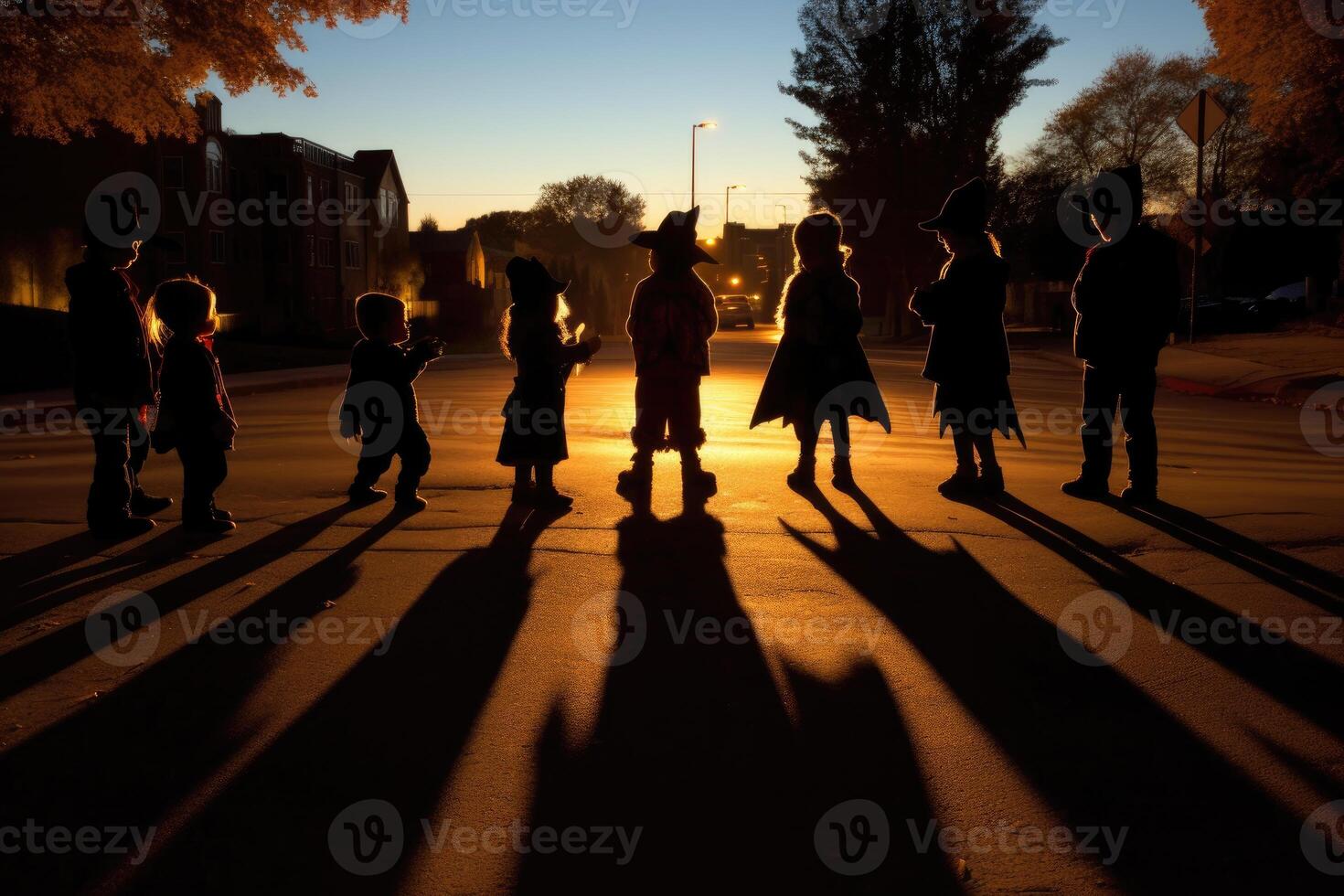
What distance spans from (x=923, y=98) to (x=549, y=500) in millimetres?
33039

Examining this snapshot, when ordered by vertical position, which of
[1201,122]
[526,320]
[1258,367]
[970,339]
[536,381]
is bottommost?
[1258,367]

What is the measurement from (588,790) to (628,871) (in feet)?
1.43

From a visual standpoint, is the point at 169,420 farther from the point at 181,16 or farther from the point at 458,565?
the point at 181,16

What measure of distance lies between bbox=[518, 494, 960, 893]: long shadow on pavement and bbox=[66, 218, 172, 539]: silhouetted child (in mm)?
3354

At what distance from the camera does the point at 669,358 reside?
7773 mm

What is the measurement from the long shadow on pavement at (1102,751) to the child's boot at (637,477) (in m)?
2.69

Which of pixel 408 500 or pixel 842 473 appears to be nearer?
pixel 408 500

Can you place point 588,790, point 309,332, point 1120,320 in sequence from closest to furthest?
1. point 588,790
2. point 1120,320
3. point 309,332

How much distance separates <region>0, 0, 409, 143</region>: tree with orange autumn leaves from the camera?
16578mm

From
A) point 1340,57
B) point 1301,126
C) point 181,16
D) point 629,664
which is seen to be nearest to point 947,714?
point 629,664

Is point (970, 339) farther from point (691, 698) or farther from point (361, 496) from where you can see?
point (691, 698)

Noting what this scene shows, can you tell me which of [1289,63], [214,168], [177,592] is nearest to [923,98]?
[1289,63]

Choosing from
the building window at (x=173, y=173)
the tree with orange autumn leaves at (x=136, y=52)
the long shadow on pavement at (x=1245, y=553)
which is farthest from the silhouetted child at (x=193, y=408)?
the building window at (x=173, y=173)

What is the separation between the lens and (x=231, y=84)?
60.2ft
